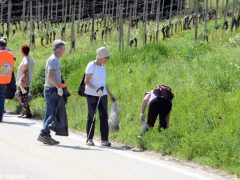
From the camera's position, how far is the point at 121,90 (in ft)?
45.8

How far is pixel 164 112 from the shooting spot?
1019 cm

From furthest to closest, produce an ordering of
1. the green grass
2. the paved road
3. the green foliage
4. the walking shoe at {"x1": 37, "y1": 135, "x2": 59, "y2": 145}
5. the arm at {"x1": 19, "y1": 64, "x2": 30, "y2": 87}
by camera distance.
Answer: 1. the green foliage
2. the arm at {"x1": 19, "y1": 64, "x2": 30, "y2": 87}
3. the walking shoe at {"x1": 37, "y1": 135, "x2": 59, "y2": 145}
4. the green grass
5. the paved road

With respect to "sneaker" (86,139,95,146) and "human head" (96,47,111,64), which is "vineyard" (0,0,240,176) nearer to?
"sneaker" (86,139,95,146)

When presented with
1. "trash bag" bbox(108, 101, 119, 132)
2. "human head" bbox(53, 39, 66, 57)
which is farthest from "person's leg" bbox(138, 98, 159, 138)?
"human head" bbox(53, 39, 66, 57)

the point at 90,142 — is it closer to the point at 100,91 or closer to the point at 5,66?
the point at 100,91

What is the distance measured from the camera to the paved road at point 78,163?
7.82m

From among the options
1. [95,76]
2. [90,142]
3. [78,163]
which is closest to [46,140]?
[90,142]

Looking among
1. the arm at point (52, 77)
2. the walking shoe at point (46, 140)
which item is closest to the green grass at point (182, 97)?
the walking shoe at point (46, 140)

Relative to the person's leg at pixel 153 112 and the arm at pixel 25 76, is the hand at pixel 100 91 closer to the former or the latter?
the person's leg at pixel 153 112

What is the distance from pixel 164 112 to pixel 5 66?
4583mm

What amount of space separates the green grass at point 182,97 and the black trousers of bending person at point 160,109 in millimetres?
A: 222

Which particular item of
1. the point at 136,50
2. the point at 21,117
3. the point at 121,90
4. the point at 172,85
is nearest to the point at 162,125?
the point at 172,85

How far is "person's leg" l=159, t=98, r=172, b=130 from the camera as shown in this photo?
10.1 metres

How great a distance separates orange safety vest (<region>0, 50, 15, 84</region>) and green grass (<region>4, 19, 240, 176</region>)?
122cm
